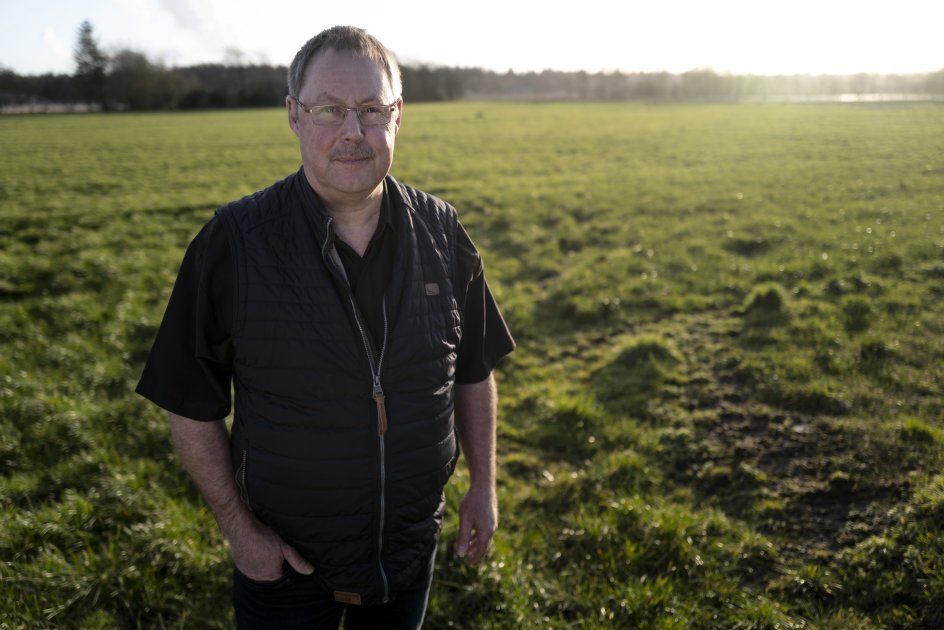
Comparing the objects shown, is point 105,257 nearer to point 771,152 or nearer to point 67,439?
point 67,439

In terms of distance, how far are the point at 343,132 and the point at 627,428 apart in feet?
12.8

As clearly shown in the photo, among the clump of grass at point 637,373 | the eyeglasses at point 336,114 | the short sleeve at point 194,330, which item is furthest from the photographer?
the clump of grass at point 637,373

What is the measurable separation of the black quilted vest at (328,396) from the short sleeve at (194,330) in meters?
0.05

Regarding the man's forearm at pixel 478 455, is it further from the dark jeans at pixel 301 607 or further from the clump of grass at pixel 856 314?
the clump of grass at pixel 856 314

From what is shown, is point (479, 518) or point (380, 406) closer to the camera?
point (380, 406)

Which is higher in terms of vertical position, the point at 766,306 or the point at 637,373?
the point at 766,306

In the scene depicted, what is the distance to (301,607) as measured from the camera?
2174mm

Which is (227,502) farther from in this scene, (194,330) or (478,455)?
(478,455)

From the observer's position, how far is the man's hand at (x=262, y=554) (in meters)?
2.07

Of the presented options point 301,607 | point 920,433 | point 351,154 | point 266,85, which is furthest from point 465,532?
point 266,85

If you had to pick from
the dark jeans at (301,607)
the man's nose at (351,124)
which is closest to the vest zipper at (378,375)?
the man's nose at (351,124)

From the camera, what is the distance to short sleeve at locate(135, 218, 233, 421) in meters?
1.93

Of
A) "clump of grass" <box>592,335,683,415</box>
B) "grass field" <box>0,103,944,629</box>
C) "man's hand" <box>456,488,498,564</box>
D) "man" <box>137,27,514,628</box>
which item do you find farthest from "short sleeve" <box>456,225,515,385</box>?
"clump of grass" <box>592,335,683,415</box>

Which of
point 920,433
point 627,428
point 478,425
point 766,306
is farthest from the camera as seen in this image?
point 766,306
